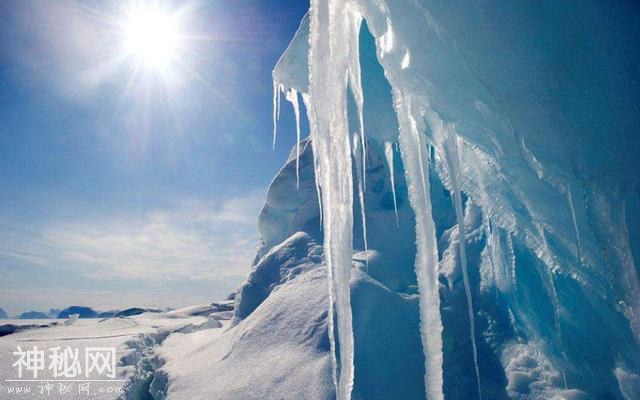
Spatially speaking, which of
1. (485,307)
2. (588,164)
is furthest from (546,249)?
(485,307)

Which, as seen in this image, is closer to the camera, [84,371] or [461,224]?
[461,224]

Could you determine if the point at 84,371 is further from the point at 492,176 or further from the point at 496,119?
the point at 496,119

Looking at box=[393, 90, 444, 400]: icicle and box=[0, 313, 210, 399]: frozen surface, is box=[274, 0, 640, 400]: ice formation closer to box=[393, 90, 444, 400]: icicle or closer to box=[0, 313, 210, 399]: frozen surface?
box=[393, 90, 444, 400]: icicle

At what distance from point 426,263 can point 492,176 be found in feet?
7.19

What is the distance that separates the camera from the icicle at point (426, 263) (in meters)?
1.71

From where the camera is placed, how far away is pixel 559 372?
4500 millimetres

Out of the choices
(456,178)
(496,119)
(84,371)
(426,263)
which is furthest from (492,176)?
(84,371)

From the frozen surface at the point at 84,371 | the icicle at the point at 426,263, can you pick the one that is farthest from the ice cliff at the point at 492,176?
the frozen surface at the point at 84,371

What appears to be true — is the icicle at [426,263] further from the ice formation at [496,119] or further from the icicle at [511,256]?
the icicle at [511,256]

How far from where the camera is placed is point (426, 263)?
6.19 ft

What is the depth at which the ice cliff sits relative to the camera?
6.36 ft

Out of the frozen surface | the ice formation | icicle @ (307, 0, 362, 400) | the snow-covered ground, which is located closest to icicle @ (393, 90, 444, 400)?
the ice formation

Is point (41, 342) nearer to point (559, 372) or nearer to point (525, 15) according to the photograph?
point (559, 372)

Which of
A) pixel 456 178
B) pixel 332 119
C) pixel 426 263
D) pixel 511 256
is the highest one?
pixel 332 119
